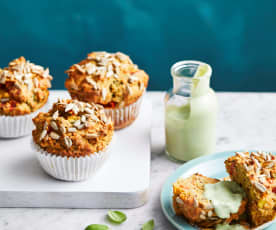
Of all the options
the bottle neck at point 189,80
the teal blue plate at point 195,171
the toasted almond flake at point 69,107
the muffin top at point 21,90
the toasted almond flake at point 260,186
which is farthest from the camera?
the muffin top at point 21,90

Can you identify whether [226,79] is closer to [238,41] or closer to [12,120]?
[238,41]

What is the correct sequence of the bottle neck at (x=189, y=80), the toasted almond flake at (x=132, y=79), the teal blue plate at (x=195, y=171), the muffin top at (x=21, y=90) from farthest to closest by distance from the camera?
1. the toasted almond flake at (x=132, y=79)
2. the muffin top at (x=21, y=90)
3. the bottle neck at (x=189, y=80)
4. the teal blue plate at (x=195, y=171)

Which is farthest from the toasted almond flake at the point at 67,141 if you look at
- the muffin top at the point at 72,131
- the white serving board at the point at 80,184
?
the white serving board at the point at 80,184

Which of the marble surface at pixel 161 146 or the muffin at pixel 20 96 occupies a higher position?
the muffin at pixel 20 96

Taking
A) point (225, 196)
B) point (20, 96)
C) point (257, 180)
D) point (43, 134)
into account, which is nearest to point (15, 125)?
point (20, 96)

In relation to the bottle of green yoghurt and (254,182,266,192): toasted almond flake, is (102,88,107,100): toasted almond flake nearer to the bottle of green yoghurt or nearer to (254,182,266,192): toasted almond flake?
the bottle of green yoghurt

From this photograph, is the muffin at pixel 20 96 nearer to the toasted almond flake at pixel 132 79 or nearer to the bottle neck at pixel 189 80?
the toasted almond flake at pixel 132 79

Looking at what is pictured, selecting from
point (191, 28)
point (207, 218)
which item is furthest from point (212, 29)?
point (207, 218)

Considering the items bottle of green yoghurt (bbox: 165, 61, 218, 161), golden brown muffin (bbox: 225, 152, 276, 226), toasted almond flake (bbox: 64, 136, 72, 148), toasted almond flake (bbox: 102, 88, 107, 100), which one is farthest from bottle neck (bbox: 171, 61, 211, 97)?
toasted almond flake (bbox: 64, 136, 72, 148)
